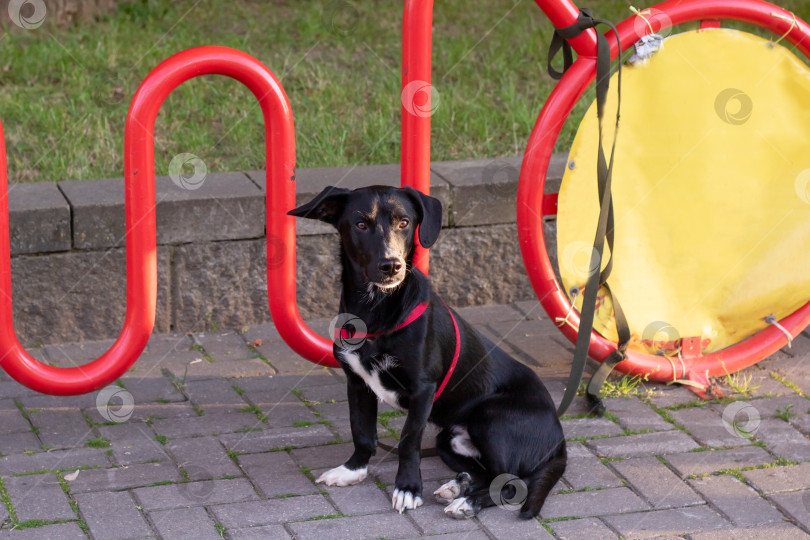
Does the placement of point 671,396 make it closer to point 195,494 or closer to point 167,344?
point 195,494

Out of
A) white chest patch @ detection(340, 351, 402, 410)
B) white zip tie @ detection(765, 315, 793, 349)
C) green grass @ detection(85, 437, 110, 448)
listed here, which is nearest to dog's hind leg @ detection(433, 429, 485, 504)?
white chest patch @ detection(340, 351, 402, 410)

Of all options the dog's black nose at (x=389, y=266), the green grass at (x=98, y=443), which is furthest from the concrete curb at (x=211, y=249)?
the dog's black nose at (x=389, y=266)

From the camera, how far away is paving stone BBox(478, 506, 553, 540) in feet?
9.75

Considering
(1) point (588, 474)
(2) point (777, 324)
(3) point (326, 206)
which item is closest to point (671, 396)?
(2) point (777, 324)

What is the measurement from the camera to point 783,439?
3.60m

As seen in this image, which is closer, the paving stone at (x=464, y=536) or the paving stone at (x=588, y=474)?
the paving stone at (x=464, y=536)

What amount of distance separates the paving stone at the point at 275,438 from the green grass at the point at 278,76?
170 centimetres

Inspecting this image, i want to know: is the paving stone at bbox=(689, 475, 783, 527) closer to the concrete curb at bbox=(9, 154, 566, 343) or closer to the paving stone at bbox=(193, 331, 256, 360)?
the concrete curb at bbox=(9, 154, 566, 343)

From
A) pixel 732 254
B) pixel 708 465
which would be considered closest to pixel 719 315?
pixel 732 254

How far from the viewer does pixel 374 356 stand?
310cm

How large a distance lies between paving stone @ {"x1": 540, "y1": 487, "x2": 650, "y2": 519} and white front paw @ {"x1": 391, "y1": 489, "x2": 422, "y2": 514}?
0.39 m

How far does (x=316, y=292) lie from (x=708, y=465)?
6.42 feet

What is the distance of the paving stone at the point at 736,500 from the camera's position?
121 inches

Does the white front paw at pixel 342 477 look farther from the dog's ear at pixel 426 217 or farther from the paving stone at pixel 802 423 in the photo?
the paving stone at pixel 802 423
